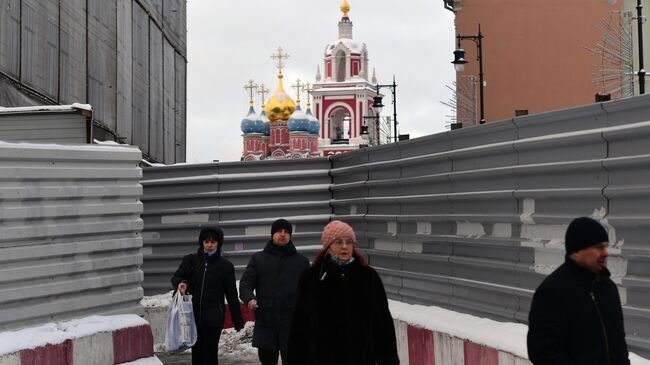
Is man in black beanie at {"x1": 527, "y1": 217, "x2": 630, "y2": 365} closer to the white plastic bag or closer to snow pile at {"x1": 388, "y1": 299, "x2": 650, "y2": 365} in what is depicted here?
snow pile at {"x1": 388, "y1": 299, "x2": 650, "y2": 365}

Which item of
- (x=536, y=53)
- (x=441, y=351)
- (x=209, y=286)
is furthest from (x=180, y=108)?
(x=441, y=351)

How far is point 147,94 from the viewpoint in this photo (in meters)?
32.0

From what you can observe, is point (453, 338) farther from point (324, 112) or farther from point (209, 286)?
point (324, 112)

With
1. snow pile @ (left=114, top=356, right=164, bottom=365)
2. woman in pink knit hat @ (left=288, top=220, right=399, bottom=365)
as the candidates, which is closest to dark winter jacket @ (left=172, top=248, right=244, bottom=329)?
snow pile @ (left=114, top=356, right=164, bottom=365)

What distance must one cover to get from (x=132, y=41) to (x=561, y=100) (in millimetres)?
20199

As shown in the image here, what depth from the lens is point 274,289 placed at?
10250 mm

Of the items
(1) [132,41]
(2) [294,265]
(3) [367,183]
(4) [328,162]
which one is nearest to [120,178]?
(2) [294,265]

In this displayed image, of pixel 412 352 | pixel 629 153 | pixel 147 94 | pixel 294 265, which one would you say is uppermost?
pixel 147 94

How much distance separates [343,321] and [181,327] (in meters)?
4.07

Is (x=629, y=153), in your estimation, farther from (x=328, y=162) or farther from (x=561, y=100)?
(x=561, y=100)

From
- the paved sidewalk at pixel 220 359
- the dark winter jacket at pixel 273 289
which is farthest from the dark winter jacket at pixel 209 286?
the paved sidewalk at pixel 220 359

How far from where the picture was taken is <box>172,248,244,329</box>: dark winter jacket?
10.9m

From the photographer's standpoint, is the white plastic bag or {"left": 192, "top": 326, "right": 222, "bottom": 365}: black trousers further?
{"left": 192, "top": 326, "right": 222, "bottom": 365}: black trousers

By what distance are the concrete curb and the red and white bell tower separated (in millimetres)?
105772
